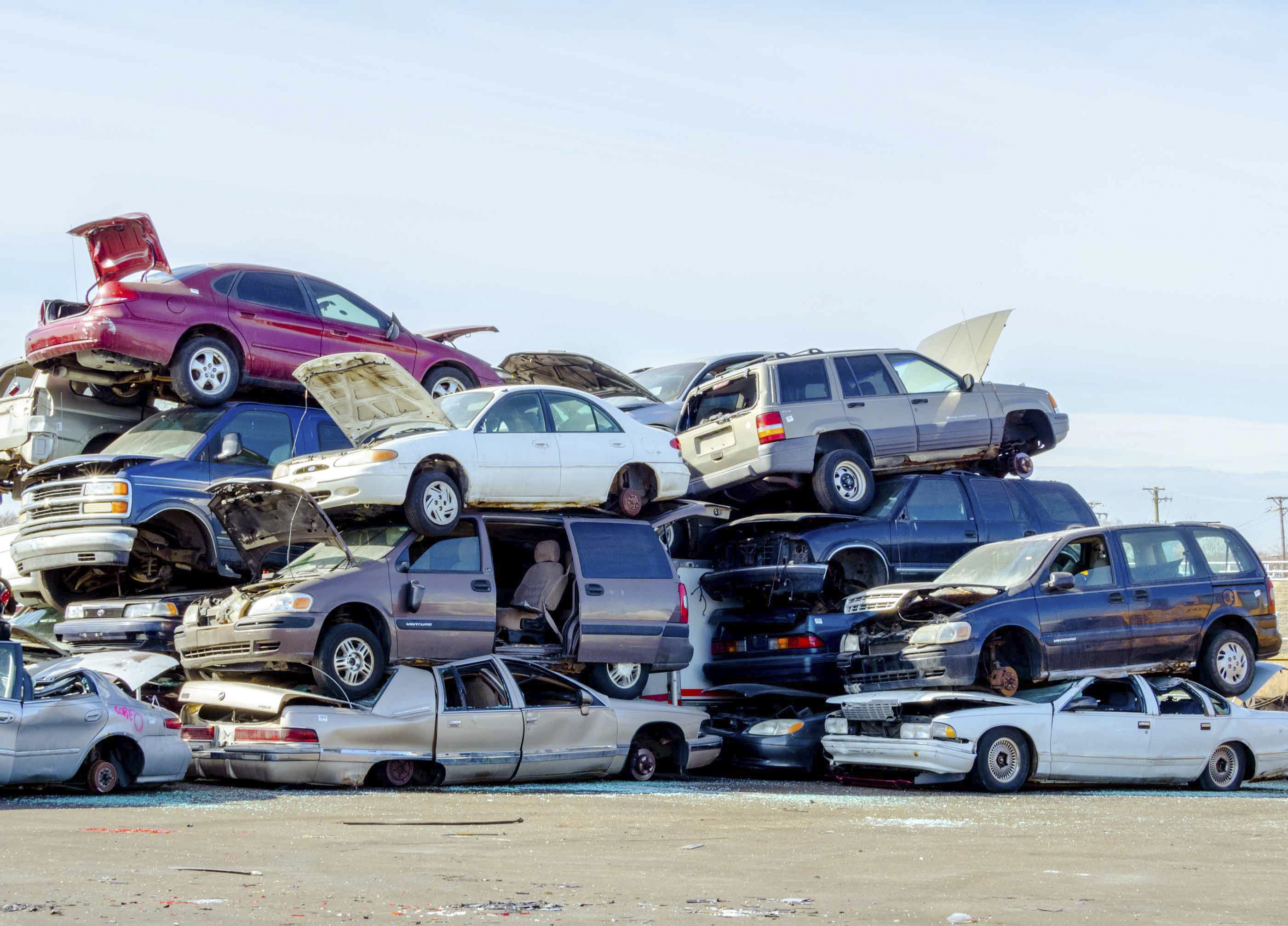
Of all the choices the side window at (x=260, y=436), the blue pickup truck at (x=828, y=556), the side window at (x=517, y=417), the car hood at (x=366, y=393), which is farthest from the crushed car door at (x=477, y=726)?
the side window at (x=260, y=436)

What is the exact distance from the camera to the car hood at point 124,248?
15078 mm

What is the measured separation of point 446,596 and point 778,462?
4.20m

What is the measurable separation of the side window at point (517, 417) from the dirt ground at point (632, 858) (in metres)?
3.45

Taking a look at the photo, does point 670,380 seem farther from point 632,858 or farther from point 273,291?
point 632,858

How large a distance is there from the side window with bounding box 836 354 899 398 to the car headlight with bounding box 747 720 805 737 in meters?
3.78

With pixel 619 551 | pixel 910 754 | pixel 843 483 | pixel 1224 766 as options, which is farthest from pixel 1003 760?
pixel 843 483

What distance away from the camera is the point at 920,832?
943cm

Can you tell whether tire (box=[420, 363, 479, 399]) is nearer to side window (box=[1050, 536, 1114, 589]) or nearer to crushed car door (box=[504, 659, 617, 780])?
crushed car door (box=[504, 659, 617, 780])

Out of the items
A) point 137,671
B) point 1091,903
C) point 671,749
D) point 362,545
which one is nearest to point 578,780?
point 671,749

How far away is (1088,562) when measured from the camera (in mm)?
14156

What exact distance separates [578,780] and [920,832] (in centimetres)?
467

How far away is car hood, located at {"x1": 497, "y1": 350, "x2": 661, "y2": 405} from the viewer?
1809 centimetres

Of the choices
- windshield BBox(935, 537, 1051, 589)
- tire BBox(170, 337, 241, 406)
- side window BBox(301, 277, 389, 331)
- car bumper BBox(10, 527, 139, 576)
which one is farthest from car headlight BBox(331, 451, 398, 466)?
windshield BBox(935, 537, 1051, 589)

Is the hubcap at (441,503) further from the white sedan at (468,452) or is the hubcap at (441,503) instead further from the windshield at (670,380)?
the windshield at (670,380)
